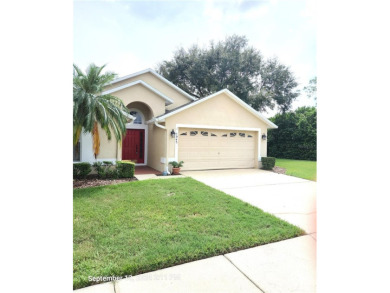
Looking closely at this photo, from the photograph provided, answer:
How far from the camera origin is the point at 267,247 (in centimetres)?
310

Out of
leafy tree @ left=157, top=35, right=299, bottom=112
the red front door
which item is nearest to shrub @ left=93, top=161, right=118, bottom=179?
the red front door

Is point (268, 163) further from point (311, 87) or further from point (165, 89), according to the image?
point (311, 87)

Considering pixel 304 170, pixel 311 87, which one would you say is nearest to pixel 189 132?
pixel 304 170

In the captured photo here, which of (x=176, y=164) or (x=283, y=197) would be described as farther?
(x=176, y=164)

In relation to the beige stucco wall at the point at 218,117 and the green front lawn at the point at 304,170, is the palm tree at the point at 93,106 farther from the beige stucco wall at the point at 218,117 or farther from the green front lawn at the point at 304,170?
the green front lawn at the point at 304,170

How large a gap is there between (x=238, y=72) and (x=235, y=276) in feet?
69.1

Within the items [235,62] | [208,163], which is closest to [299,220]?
[208,163]

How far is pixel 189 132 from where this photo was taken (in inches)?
416

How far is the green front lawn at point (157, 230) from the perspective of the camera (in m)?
2.67

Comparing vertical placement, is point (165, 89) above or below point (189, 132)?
above

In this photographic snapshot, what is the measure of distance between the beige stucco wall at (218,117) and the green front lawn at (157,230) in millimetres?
4830

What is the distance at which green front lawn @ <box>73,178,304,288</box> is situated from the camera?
2672mm
